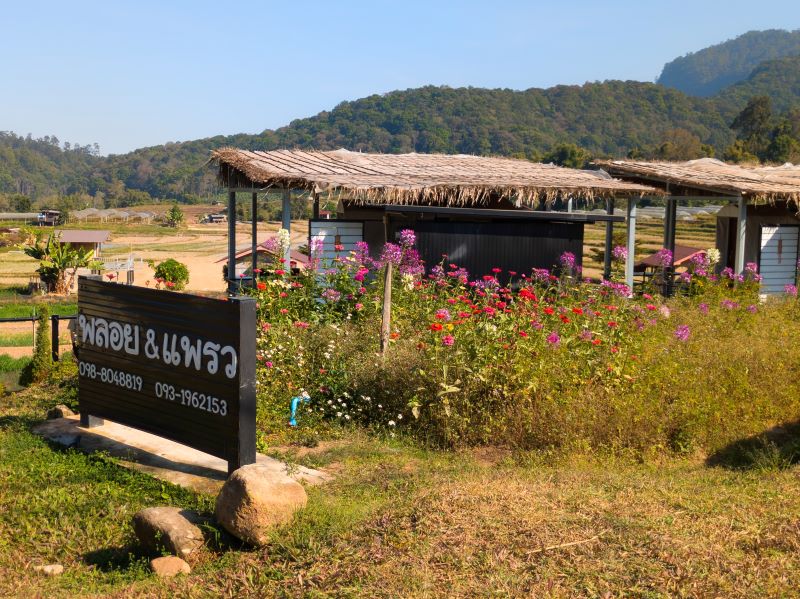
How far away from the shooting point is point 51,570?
16.1ft

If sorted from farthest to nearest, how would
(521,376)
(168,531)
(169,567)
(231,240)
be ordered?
1. (231,240)
2. (521,376)
3. (168,531)
4. (169,567)

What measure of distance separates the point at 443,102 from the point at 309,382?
102511mm

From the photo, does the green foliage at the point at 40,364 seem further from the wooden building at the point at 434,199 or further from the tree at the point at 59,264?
the tree at the point at 59,264

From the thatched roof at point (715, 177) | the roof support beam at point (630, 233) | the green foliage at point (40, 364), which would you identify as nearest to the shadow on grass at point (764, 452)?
the roof support beam at point (630, 233)

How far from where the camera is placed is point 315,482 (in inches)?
231

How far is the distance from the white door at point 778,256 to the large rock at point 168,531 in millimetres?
13361

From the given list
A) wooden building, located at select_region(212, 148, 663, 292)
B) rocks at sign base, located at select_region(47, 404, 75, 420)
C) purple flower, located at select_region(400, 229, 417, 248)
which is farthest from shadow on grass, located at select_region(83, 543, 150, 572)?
wooden building, located at select_region(212, 148, 663, 292)

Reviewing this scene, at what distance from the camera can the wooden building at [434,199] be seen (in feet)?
40.2

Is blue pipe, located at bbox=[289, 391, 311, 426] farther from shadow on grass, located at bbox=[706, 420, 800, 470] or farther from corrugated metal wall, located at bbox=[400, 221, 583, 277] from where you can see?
corrugated metal wall, located at bbox=[400, 221, 583, 277]

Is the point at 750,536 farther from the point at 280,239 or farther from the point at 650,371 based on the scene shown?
the point at 280,239

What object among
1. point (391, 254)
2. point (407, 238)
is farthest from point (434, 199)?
point (391, 254)

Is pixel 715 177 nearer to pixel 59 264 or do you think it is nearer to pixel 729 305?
pixel 729 305

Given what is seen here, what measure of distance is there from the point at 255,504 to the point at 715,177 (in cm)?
1271

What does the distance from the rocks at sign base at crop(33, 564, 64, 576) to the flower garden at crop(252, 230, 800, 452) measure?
7.86 feet
